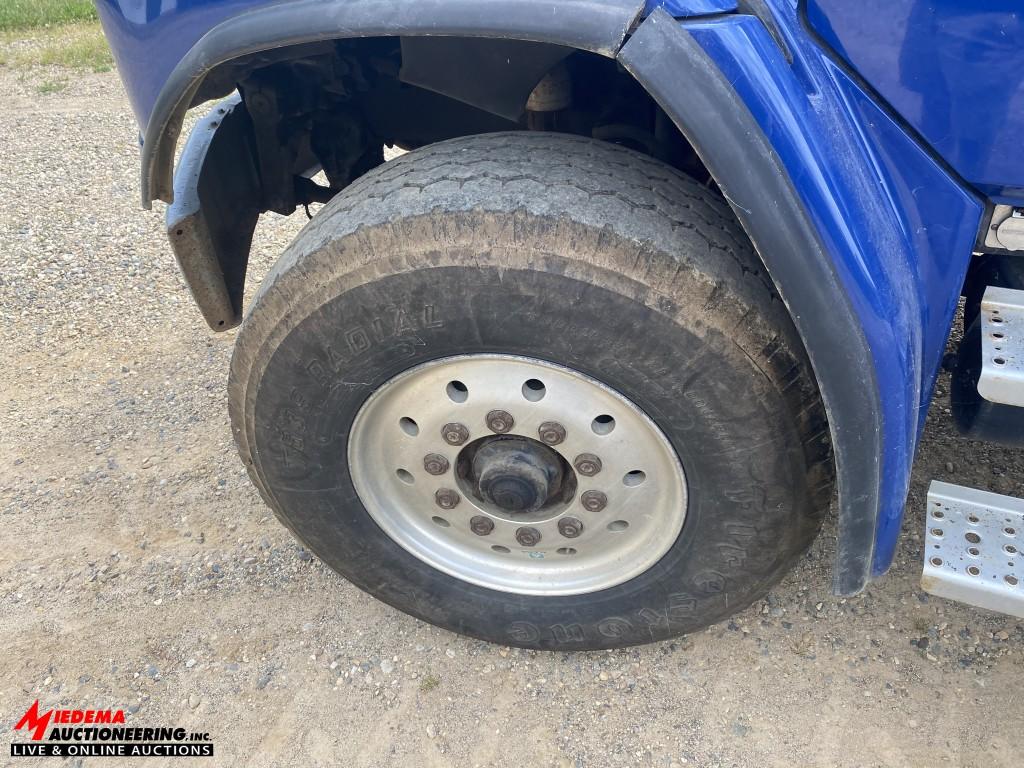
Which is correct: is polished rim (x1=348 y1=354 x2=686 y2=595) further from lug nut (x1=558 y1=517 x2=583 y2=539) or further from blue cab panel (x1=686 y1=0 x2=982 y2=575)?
blue cab panel (x1=686 y1=0 x2=982 y2=575)

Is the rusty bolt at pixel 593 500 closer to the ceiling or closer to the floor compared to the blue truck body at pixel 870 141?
closer to the floor

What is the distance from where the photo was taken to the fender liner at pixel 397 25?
1.36 m

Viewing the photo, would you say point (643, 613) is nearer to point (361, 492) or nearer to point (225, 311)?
point (361, 492)

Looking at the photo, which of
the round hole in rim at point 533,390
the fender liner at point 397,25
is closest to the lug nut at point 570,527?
the round hole in rim at point 533,390

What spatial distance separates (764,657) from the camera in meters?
2.32

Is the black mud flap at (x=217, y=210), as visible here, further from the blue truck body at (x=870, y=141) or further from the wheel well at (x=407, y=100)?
the blue truck body at (x=870, y=141)

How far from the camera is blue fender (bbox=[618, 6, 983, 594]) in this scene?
1.35 meters

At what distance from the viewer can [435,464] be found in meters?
2.01

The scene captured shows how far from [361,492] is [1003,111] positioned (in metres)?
1.63

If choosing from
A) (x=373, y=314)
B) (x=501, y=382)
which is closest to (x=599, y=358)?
(x=501, y=382)

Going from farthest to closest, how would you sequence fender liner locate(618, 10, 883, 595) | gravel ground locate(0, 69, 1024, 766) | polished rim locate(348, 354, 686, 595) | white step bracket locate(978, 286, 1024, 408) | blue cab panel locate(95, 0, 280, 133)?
gravel ground locate(0, 69, 1024, 766) < polished rim locate(348, 354, 686, 595) < blue cab panel locate(95, 0, 280, 133) < white step bracket locate(978, 286, 1024, 408) < fender liner locate(618, 10, 883, 595)

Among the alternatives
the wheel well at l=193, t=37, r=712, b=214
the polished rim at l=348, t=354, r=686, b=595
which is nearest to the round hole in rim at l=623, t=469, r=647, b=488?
the polished rim at l=348, t=354, r=686, b=595

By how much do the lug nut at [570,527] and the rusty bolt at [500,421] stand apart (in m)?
0.32

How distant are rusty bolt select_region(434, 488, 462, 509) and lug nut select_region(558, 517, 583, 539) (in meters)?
0.27
